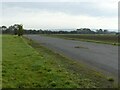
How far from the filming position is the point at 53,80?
9750 mm

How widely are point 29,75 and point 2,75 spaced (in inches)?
37.7

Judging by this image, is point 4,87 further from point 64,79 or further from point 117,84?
point 117,84

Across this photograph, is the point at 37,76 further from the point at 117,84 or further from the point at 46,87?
the point at 117,84

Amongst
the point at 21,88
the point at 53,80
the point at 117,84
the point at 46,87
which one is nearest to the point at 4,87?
the point at 21,88

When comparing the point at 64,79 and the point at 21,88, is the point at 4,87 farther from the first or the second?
the point at 64,79

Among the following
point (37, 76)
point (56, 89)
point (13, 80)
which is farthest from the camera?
point (37, 76)

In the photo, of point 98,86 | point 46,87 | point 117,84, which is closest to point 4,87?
point 46,87

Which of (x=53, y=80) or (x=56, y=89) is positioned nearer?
(x=56, y=89)

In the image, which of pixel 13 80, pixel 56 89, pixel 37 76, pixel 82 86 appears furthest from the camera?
pixel 37 76

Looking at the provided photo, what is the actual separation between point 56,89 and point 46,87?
→ 399 millimetres

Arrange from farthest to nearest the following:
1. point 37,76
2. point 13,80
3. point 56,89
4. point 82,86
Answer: point 37,76 < point 13,80 < point 82,86 < point 56,89

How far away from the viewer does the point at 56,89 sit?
8320 mm

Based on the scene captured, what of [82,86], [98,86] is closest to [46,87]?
[82,86]

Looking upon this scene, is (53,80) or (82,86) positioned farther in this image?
(53,80)
